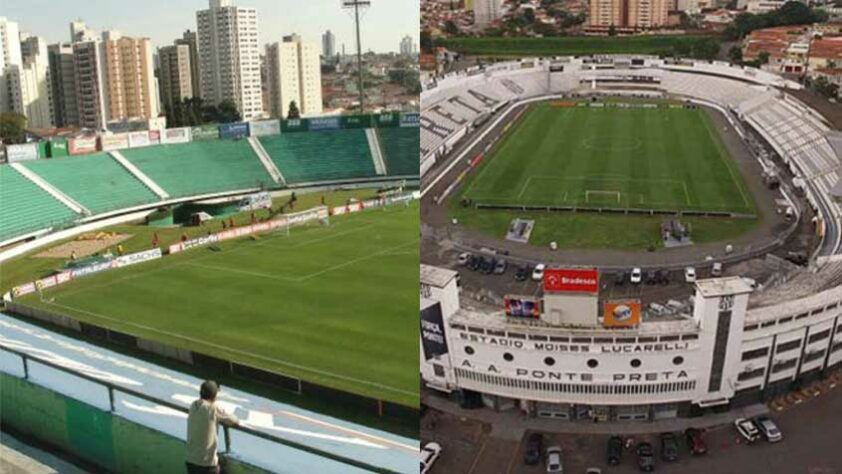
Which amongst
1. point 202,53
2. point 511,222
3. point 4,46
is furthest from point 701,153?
point 4,46

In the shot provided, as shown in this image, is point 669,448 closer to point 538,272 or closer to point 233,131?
point 538,272

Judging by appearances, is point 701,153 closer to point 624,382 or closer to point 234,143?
point 234,143

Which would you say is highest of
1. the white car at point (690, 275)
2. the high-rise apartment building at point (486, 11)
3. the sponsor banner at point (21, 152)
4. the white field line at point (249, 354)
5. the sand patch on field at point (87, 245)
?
the high-rise apartment building at point (486, 11)

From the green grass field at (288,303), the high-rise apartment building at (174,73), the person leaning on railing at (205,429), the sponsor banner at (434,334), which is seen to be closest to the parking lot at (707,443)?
the sponsor banner at (434,334)

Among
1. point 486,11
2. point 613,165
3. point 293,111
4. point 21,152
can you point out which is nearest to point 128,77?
point 293,111

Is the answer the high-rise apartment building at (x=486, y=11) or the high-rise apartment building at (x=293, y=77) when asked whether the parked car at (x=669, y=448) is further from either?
the high-rise apartment building at (x=293, y=77)

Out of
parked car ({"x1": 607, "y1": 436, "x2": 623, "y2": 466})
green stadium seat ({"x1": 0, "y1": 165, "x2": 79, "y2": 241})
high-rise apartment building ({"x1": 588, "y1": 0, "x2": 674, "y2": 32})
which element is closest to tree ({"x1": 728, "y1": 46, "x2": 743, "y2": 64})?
high-rise apartment building ({"x1": 588, "y1": 0, "x2": 674, "y2": 32})
